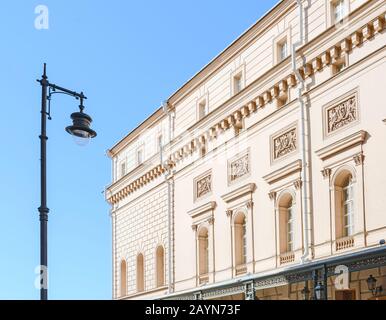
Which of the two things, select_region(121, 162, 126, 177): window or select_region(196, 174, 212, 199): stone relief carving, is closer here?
select_region(196, 174, 212, 199): stone relief carving

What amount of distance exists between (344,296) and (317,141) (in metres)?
4.56

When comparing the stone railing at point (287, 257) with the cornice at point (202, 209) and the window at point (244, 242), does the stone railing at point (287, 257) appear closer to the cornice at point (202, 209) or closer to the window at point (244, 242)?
the window at point (244, 242)

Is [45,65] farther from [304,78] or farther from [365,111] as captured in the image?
[304,78]

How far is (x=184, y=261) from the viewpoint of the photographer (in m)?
28.8

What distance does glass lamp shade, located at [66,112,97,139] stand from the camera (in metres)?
9.95

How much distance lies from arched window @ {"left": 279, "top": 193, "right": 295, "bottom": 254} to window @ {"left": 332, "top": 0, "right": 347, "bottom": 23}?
5.65 meters

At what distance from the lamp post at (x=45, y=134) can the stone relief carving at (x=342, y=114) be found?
10.5m

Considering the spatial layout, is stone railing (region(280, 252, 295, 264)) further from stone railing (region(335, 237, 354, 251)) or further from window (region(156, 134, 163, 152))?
window (region(156, 134, 163, 152))

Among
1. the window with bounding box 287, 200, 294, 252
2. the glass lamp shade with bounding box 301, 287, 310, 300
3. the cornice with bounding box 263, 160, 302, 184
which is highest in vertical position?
the cornice with bounding box 263, 160, 302, 184

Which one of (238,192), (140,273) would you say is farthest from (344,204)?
(140,273)

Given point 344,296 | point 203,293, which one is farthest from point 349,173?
point 203,293

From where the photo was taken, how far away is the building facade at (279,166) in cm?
1827

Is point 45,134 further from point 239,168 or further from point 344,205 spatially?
point 239,168

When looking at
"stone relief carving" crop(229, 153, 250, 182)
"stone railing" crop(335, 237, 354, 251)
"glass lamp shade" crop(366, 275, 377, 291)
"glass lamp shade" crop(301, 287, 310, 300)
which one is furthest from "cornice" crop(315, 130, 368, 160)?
"stone relief carving" crop(229, 153, 250, 182)
